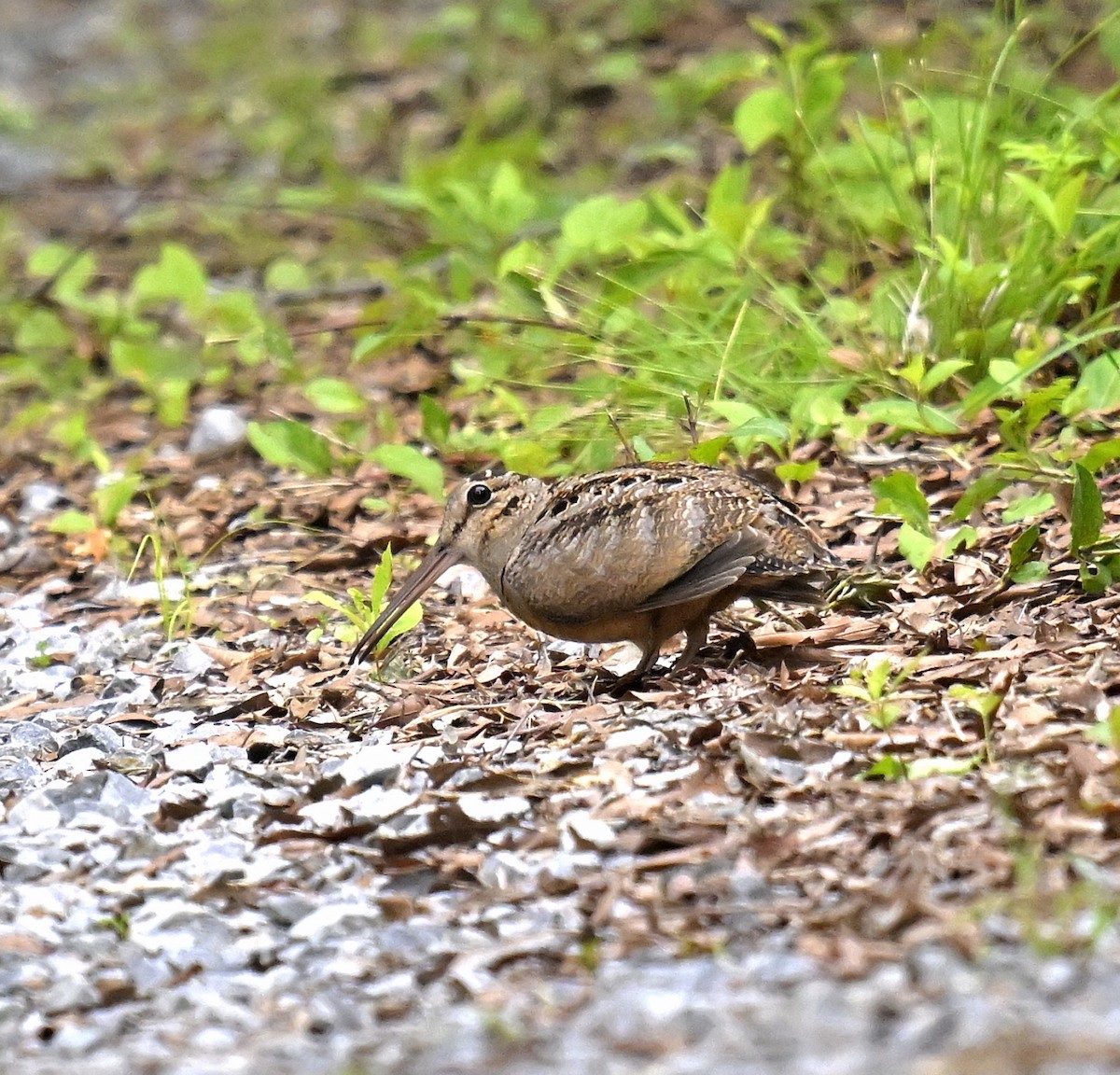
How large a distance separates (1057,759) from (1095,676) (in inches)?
18.0

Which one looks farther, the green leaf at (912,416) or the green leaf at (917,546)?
the green leaf at (912,416)

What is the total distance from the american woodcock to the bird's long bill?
23cm

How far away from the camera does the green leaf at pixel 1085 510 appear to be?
4570mm

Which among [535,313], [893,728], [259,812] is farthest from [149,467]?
[893,728]

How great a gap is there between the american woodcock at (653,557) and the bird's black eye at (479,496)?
147 millimetres

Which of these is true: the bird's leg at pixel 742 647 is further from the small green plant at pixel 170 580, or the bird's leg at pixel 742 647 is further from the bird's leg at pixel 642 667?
the small green plant at pixel 170 580

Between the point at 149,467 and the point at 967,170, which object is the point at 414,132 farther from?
the point at 967,170

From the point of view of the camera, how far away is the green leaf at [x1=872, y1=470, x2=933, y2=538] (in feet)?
15.9

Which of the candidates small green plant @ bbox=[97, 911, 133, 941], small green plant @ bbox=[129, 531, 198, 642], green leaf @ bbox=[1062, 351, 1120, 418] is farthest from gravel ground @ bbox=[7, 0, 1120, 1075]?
green leaf @ bbox=[1062, 351, 1120, 418]

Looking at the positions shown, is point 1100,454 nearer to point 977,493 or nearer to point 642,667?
point 977,493

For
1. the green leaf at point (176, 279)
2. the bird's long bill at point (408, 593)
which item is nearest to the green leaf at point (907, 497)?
the bird's long bill at point (408, 593)

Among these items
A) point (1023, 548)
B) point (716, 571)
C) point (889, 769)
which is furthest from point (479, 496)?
point (889, 769)

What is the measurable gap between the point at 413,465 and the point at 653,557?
153cm

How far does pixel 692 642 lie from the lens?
188 inches
